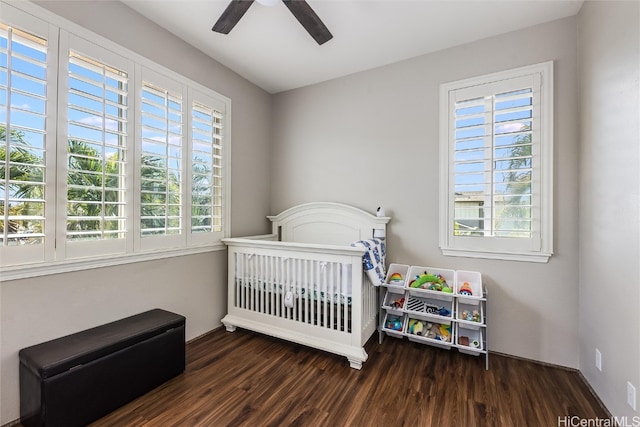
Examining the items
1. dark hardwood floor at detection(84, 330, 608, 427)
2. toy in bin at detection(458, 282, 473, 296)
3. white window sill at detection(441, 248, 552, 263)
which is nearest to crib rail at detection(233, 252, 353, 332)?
dark hardwood floor at detection(84, 330, 608, 427)

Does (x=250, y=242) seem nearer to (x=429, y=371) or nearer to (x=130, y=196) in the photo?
(x=130, y=196)

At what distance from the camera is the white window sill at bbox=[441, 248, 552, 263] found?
2.13 m

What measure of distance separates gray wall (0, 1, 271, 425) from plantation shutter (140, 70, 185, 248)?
0.22m

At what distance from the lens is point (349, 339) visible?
2.15m

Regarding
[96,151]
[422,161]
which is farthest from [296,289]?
[96,151]

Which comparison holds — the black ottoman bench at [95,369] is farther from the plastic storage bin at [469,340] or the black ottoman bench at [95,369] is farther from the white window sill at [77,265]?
the plastic storage bin at [469,340]

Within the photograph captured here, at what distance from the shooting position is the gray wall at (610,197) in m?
1.40

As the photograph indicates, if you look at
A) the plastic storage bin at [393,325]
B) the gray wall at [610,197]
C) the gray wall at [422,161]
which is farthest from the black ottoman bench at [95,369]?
the gray wall at [610,197]

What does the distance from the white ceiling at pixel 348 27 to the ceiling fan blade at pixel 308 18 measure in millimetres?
252

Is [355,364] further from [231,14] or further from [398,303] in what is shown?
[231,14]

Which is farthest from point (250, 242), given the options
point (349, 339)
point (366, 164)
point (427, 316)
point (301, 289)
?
point (427, 316)

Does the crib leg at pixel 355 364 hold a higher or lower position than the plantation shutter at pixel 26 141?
lower

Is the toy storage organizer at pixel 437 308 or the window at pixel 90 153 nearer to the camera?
the window at pixel 90 153

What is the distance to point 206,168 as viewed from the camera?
2.61m
